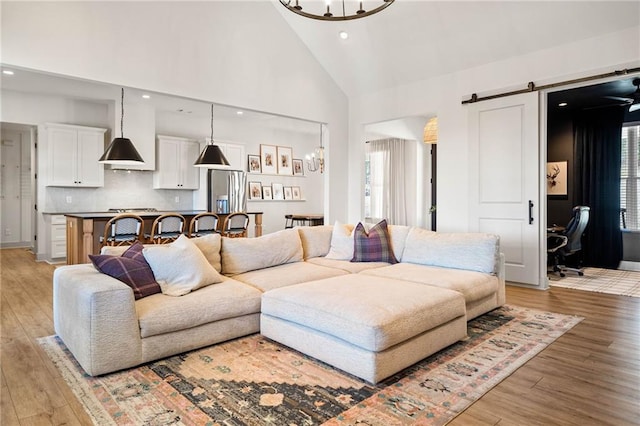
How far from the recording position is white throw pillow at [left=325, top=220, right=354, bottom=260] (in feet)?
14.5

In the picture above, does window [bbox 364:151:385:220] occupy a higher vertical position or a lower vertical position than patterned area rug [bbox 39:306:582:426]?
higher

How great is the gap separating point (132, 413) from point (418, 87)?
5433 millimetres

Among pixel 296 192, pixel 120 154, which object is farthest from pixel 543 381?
pixel 296 192

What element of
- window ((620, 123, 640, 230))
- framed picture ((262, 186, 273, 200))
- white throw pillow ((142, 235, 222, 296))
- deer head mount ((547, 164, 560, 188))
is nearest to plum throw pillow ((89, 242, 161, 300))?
white throw pillow ((142, 235, 222, 296))

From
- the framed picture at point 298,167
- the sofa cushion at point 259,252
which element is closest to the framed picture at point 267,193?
the framed picture at point 298,167

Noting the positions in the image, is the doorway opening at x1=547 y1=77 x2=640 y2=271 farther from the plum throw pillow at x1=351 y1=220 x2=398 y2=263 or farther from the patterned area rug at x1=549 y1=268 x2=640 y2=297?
the plum throw pillow at x1=351 y1=220 x2=398 y2=263

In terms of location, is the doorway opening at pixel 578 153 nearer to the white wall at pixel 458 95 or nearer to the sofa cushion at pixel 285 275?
the white wall at pixel 458 95

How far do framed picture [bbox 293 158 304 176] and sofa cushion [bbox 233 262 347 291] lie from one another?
6624 mm

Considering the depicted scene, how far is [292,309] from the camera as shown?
2740mm

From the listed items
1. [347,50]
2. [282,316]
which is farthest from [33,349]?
[347,50]

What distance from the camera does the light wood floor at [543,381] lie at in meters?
1.98

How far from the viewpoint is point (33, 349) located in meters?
2.86

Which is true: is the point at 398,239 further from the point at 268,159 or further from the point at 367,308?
the point at 268,159

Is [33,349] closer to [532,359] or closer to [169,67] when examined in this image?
[169,67]
